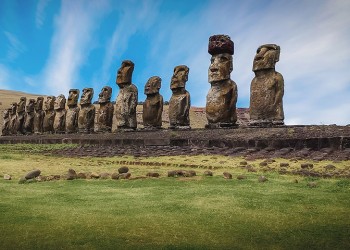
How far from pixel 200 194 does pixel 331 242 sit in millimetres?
1878

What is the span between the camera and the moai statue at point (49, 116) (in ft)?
87.7

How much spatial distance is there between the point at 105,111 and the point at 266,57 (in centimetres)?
1039

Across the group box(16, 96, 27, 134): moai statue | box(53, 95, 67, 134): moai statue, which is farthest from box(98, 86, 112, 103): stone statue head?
box(16, 96, 27, 134): moai statue

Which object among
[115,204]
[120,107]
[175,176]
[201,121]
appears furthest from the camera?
[201,121]

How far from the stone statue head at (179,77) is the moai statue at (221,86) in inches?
80.7

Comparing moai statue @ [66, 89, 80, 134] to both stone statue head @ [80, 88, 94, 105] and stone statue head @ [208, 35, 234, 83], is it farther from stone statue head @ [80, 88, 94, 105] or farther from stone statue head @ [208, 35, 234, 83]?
stone statue head @ [208, 35, 234, 83]

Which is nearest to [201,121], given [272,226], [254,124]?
[254,124]

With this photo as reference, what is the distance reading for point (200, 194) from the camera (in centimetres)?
450

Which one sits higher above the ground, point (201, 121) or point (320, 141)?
point (201, 121)

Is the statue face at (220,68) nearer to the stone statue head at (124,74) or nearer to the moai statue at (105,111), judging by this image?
the stone statue head at (124,74)

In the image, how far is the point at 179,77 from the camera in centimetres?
1631

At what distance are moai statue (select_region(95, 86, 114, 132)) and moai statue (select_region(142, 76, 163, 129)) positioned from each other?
3604 millimetres

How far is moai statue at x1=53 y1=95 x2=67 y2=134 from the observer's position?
25.5 m

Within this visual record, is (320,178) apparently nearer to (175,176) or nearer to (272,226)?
(175,176)
